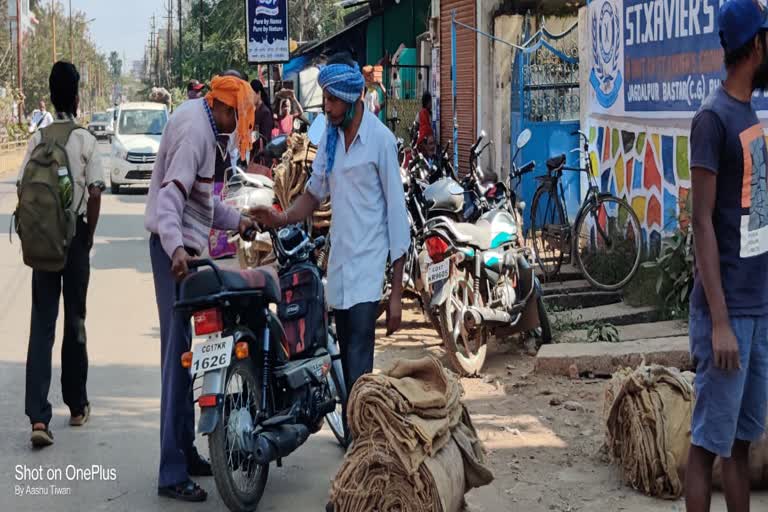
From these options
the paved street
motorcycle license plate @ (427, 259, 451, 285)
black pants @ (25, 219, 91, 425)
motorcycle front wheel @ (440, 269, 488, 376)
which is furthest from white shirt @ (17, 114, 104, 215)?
motorcycle front wheel @ (440, 269, 488, 376)

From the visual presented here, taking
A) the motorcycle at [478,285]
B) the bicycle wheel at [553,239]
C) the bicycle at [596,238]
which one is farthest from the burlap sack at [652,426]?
the bicycle wheel at [553,239]

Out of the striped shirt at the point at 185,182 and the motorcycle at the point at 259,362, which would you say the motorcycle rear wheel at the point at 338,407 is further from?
the striped shirt at the point at 185,182

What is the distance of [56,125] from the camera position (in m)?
6.49

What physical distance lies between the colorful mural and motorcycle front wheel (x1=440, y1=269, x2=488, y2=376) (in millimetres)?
1939

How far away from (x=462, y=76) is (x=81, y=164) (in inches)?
471

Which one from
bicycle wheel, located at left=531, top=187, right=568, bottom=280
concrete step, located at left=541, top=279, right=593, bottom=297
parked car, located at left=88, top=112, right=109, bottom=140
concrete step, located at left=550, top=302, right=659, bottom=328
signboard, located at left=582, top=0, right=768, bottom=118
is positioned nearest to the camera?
signboard, located at left=582, top=0, right=768, bottom=118

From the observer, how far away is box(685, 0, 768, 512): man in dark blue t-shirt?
395cm

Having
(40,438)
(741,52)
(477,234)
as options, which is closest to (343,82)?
(741,52)

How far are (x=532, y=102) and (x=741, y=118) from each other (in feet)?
37.2

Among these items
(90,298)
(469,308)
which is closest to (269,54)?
(90,298)

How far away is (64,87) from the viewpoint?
6.45 meters

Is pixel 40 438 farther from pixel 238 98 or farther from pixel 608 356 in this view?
pixel 608 356

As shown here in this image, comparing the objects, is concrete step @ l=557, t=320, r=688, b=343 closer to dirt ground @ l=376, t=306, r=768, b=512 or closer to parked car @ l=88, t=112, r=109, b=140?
dirt ground @ l=376, t=306, r=768, b=512

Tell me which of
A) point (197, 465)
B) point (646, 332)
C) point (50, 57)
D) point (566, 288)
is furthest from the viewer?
point (50, 57)
